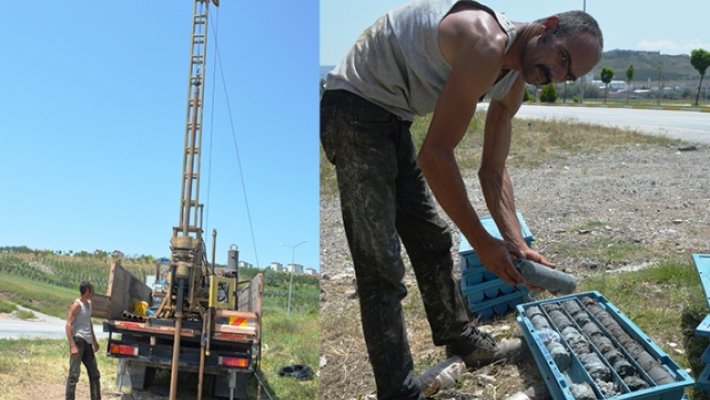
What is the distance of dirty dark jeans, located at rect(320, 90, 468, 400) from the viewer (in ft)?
5.32

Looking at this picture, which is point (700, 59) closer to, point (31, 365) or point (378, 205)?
point (378, 205)

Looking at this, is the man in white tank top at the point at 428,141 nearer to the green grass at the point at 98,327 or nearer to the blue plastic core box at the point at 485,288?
the blue plastic core box at the point at 485,288

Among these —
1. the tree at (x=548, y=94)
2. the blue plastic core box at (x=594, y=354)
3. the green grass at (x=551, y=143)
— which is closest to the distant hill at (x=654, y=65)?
the green grass at (x=551, y=143)

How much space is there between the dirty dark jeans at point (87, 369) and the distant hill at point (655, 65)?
10.6ft

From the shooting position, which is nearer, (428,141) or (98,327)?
(428,141)

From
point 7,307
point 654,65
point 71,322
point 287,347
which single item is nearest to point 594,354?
point 287,347

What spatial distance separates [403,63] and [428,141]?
0.90ft

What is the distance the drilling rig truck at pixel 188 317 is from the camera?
236 cm

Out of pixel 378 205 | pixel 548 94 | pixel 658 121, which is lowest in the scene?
pixel 378 205

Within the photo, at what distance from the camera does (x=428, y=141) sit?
4.48 ft

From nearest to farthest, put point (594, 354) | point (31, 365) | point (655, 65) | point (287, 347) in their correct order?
1. point (594, 354)
2. point (31, 365)
3. point (287, 347)
4. point (655, 65)

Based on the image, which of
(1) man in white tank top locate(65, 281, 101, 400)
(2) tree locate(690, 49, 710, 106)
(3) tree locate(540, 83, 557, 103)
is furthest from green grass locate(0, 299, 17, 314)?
(3) tree locate(540, 83, 557, 103)

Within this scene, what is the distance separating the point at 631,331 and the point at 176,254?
1.44 meters

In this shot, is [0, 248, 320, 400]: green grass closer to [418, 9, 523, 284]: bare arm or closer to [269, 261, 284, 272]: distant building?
[269, 261, 284, 272]: distant building
